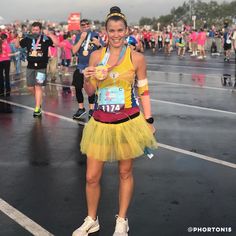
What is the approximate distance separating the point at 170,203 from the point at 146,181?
0.73 metres

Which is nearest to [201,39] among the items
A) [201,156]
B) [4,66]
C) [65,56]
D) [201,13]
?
[65,56]

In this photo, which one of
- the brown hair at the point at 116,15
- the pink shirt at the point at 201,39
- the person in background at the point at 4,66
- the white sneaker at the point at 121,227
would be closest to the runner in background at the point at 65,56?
Result: the person in background at the point at 4,66

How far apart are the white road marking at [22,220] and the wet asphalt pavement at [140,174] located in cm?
5

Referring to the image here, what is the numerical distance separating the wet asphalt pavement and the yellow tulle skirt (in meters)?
0.77

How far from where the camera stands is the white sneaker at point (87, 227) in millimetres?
3875

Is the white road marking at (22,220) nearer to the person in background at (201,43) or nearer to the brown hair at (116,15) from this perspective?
the brown hair at (116,15)

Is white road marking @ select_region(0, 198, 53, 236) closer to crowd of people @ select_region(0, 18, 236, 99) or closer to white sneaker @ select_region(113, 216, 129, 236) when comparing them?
white sneaker @ select_region(113, 216, 129, 236)

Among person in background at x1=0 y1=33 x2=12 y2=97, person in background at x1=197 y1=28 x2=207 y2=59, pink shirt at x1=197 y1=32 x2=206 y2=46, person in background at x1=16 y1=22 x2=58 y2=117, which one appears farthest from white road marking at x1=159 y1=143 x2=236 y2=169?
pink shirt at x1=197 y1=32 x2=206 y2=46

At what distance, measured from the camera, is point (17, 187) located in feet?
16.8

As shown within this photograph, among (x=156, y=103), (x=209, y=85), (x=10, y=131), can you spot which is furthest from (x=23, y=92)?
(x=209, y=85)

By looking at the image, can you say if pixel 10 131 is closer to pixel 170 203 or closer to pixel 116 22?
pixel 170 203

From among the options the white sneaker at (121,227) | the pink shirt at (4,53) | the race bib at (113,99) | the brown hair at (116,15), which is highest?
the brown hair at (116,15)

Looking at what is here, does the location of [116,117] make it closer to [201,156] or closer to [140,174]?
[140,174]

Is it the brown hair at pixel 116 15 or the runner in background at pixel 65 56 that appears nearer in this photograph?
the brown hair at pixel 116 15
